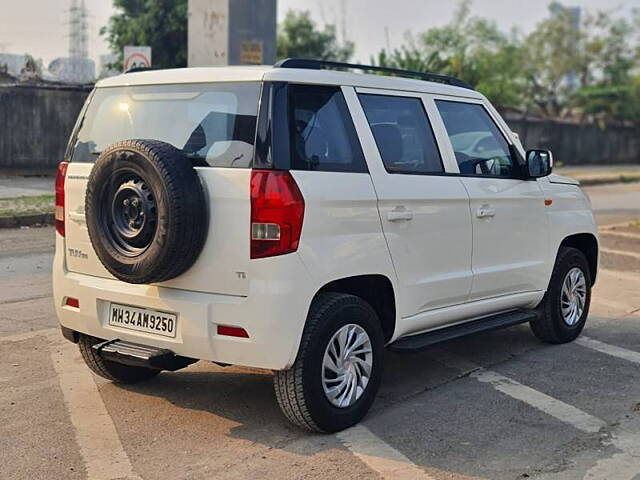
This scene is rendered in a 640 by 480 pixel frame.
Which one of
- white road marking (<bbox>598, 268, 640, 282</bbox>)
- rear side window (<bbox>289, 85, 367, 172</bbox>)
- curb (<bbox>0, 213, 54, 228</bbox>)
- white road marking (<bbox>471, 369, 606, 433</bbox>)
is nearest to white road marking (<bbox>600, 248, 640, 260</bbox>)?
white road marking (<bbox>598, 268, 640, 282</bbox>)

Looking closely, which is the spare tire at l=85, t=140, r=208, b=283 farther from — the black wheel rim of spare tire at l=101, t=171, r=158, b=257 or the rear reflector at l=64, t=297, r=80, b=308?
the rear reflector at l=64, t=297, r=80, b=308

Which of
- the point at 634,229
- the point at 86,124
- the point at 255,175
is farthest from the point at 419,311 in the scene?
the point at 634,229

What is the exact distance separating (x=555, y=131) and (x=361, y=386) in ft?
102

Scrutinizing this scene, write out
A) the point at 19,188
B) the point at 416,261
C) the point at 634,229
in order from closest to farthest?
the point at 416,261, the point at 634,229, the point at 19,188

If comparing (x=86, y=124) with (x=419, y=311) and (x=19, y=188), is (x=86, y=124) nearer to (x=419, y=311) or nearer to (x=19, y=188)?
(x=419, y=311)

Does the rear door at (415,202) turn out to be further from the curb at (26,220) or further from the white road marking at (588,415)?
the curb at (26,220)

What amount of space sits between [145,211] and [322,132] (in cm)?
103

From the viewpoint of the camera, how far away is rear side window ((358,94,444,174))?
16.3 feet

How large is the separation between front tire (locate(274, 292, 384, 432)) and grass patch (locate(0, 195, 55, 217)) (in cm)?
889

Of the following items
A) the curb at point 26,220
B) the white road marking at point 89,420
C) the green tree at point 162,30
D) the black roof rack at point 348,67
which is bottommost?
the white road marking at point 89,420

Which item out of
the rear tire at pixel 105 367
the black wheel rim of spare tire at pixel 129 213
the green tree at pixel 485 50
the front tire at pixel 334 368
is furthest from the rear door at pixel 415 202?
the green tree at pixel 485 50

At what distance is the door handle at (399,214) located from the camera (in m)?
4.86

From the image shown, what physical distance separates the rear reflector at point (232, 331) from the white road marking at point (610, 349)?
3357 mm

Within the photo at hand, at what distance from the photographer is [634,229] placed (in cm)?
1380
